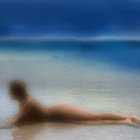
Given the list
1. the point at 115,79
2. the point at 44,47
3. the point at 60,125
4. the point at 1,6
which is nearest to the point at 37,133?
the point at 60,125

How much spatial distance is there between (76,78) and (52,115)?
89cm

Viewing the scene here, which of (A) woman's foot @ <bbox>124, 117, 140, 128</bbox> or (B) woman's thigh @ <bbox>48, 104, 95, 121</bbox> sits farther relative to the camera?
(B) woman's thigh @ <bbox>48, 104, 95, 121</bbox>

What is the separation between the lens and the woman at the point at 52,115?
4.52ft

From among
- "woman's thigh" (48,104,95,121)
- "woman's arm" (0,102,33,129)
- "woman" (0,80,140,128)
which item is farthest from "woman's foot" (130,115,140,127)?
"woman's arm" (0,102,33,129)

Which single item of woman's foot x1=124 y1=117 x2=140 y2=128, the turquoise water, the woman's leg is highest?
the turquoise water

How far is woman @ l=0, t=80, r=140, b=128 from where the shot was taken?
138 centimetres

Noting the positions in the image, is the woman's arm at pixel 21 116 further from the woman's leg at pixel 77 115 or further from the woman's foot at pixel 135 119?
the woman's foot at pixel 135 119

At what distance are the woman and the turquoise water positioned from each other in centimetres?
6

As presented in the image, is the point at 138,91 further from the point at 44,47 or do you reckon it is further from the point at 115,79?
the point at 44,47

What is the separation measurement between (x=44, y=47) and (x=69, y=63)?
13.4 inches

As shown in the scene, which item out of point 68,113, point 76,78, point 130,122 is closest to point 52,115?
point 68,113

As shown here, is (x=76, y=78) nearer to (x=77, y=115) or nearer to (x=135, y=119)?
(x=77, y=115)

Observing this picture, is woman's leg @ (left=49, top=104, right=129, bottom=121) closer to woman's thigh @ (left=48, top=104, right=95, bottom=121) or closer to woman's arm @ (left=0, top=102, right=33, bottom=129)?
woman's thigh @ (left=48, top=104, right=95, bottom=121)

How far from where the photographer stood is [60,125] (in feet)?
4.50
